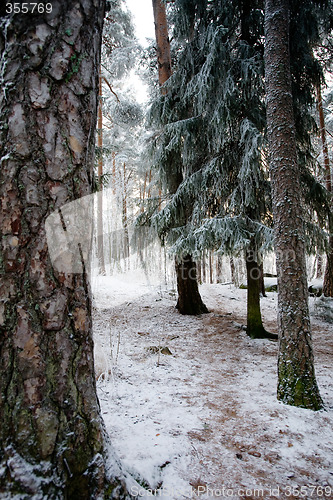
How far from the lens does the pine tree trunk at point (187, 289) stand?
23.4ft

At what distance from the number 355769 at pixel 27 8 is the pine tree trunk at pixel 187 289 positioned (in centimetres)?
616

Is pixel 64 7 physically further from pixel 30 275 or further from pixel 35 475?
pixel 35 475

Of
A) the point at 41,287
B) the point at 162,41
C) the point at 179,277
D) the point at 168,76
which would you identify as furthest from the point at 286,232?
the point at 162,41

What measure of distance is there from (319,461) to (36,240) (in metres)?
2.48

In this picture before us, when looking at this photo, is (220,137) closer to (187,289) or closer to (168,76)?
(168,76)

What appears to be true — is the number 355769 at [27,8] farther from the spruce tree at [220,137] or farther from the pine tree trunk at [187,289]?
the pine tree trunk at [187,289]

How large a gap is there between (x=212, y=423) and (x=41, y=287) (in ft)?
7.01

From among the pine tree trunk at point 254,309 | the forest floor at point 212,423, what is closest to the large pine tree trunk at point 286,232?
the forest floor at point 212,423

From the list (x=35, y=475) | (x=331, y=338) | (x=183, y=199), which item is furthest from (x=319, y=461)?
(x=183, y=199)

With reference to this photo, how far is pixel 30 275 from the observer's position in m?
Answer: 1.13

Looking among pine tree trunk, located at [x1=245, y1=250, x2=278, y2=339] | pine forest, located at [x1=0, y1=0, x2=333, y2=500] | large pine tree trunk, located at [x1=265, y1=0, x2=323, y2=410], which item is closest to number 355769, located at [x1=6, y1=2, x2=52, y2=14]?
pine forest, located at [x1=0, y1=0, x2=333, y2=500]

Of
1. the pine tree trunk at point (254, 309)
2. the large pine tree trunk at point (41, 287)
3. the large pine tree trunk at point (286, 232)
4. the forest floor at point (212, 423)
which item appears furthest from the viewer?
the pine tree trunk at point (254, 309)

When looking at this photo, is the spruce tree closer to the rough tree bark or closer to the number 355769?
the rough tree bark

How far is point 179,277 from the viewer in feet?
23.4
